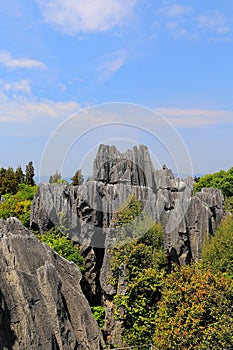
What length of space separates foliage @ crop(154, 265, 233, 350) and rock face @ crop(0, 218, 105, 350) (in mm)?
3624

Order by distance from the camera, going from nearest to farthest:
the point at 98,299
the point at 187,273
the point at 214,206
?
the point at 187,273, the point at 98,299, the point at 214,206

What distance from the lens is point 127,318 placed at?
39.7 ft

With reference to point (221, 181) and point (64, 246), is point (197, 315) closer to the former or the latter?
point (64, 246)

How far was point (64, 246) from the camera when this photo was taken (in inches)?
603

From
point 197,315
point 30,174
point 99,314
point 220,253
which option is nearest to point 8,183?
point 30,174

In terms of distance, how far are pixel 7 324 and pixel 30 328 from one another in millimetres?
308

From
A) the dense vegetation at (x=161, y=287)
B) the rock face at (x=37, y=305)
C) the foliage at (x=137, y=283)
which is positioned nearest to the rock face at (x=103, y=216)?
the dense vegetation at (x=161, y=287)

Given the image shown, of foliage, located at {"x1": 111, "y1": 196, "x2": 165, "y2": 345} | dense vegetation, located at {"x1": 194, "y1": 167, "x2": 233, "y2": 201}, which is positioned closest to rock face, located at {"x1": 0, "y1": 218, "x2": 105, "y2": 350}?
foliage, located at {"x1": 111, "y1": 196, "x2": 165, "y2": 345}

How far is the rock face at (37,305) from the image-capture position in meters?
5.07

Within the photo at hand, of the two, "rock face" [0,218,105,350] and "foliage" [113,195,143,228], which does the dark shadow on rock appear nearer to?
"rock face" [0,218,105,350]

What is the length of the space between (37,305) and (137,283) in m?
7.06

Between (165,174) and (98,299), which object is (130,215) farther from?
(165,174)

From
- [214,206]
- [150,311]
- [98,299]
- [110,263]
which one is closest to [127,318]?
[150,311]

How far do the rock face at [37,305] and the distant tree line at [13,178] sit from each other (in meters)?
34.7
